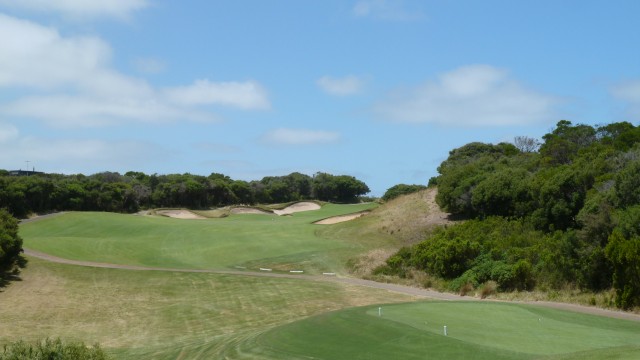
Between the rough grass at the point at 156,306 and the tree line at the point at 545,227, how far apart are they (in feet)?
17.7

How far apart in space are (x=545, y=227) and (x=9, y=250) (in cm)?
3472

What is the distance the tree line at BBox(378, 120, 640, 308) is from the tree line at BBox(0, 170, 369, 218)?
52710 mm

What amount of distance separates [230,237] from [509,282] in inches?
1203

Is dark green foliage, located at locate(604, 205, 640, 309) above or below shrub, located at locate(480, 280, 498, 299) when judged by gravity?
above

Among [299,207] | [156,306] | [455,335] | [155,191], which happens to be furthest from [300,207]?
[455,335]

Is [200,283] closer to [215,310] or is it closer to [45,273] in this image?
Result: [215,310]

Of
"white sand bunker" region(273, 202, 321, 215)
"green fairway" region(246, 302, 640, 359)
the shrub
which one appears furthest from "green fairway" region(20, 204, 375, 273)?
"white sand bunker" region(273, 202, 321, 215)

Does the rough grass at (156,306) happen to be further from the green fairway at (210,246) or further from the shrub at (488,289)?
the green fairway at (210,246)

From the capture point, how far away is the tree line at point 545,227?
97.7 ft

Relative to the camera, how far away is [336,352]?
18016 millimetres

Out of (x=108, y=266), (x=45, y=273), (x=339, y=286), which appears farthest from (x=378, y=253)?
(x=45, y=273)

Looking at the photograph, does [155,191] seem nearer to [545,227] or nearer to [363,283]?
[363,283]

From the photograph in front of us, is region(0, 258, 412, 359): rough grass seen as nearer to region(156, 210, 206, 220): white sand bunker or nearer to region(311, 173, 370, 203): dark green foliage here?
region(156, 210, 206, 220): white sand bunker

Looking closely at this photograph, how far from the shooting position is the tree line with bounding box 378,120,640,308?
29775 mm
